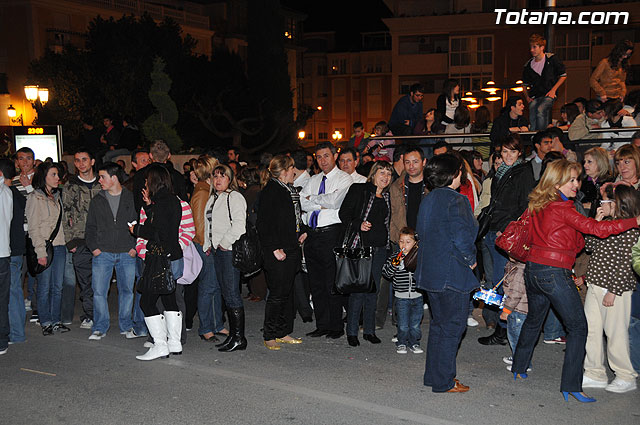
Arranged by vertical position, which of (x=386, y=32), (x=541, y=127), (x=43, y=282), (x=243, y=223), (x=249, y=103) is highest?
(x=386, y=32)

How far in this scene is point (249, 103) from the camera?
42625 mm

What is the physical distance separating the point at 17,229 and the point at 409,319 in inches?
185

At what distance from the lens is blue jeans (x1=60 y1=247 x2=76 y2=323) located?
8641mm

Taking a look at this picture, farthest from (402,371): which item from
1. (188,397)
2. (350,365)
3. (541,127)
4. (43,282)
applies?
(541,127)

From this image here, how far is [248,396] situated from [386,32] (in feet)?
220

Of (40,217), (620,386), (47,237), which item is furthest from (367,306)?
(40,217)

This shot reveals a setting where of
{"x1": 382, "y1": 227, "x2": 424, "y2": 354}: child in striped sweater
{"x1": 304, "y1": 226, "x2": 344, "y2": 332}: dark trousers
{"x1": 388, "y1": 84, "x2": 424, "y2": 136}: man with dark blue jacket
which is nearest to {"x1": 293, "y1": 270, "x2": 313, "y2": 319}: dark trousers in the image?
{"x1": 304, "y1": 226, "x2": 344, "y2": 332}: dark trousers

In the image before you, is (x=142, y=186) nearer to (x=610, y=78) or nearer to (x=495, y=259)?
(x=495, y=259)

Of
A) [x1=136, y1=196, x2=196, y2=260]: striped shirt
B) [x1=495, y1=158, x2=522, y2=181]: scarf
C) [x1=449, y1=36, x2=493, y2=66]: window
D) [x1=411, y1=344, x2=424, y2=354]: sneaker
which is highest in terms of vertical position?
[x1=449, y1=36, x2=493, y2=66]: window

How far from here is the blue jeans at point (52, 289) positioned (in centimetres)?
830

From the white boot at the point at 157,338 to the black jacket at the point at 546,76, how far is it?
25.0 feet

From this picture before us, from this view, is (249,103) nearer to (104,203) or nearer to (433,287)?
(104,203)

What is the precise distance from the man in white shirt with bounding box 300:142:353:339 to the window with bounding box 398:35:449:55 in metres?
40.7

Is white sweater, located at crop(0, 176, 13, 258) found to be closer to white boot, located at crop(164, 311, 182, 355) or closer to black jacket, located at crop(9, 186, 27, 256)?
black jacket, located at crop(9, 186, 27, 256)
